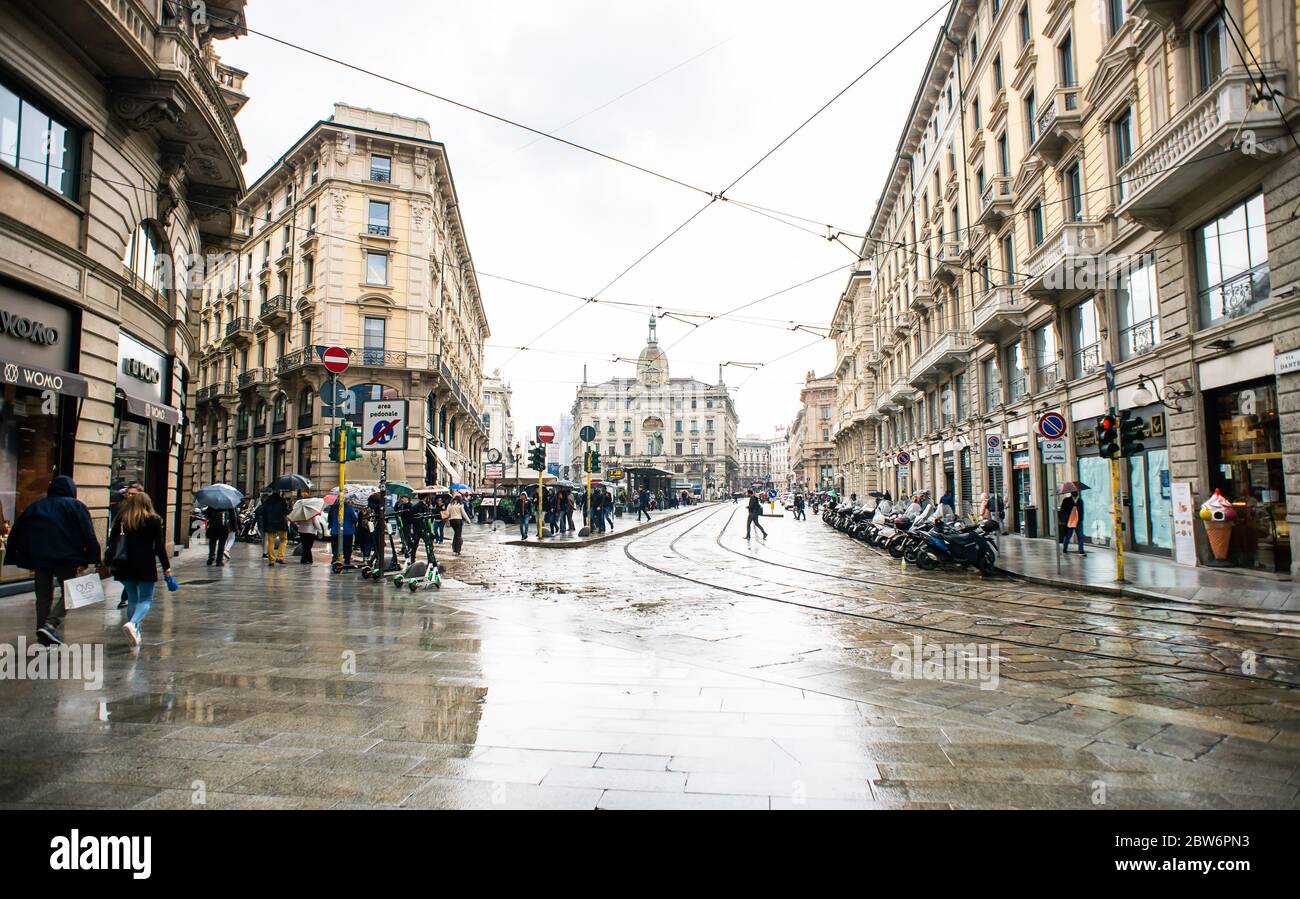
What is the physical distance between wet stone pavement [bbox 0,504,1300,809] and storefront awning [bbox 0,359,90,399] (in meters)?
2.99

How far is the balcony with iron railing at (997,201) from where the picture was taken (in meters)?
22.1

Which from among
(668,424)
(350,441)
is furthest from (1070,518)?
(668,424)

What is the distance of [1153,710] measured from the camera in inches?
181

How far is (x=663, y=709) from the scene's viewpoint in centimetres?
462

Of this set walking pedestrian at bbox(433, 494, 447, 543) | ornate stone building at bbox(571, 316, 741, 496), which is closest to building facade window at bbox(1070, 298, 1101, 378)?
walking pedestrian at bbox(433, 494, 447, 543)

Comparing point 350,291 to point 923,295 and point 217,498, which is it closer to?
point 217,498

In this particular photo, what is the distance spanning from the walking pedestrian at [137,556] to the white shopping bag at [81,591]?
0.27 m

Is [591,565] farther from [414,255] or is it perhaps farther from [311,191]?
[311,191]

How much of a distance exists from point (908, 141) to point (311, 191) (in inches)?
1141

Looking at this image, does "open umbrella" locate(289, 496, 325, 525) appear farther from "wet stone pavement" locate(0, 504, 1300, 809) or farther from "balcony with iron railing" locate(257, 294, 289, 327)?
"balcony with iron railing" locate(257, 294, 289, 327)

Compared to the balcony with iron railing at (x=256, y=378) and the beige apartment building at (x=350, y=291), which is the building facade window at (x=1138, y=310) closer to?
the beige apartment building at (x=350, y=291)

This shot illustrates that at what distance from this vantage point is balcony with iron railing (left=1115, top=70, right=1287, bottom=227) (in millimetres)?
11062

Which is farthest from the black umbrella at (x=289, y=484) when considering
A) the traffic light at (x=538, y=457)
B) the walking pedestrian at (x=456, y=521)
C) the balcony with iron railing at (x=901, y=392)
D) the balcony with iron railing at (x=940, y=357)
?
the balcony with iron railing at (x=901, y=392)
